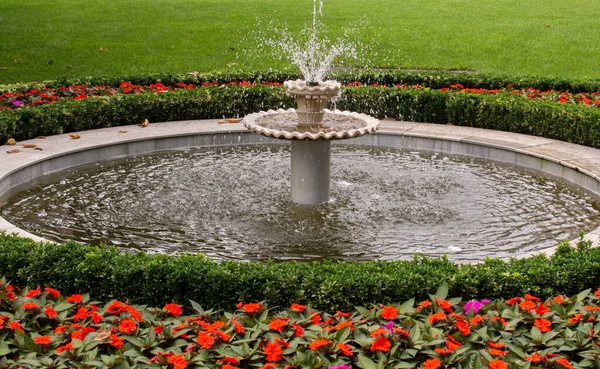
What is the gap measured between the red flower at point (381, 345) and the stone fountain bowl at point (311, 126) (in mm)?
4033

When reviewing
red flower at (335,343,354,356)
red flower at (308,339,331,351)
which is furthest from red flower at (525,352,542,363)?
red flower at (308,339,331,351)

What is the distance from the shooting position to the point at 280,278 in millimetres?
5637

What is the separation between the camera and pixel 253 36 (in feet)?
66.6

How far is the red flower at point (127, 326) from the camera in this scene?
495 centimetres

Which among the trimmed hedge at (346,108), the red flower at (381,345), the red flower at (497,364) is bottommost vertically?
the red flower at (381,345)

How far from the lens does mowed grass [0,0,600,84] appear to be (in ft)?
57.5

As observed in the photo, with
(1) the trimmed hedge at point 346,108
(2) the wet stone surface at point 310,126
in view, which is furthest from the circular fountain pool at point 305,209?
(1) the trimmed hedge at point 346,108

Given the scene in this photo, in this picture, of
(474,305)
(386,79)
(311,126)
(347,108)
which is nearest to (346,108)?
(347,108)

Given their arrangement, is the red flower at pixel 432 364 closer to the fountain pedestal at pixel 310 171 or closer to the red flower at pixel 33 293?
the red flower at pixel 33 293

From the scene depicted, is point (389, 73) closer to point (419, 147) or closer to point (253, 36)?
point (419, 147)

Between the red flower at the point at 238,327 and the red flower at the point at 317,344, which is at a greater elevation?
the red flower at the point at 317,344

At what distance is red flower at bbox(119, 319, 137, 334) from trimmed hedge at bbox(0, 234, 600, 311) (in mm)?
725

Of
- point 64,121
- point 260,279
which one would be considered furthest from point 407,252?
point 64,121

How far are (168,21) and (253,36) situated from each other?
307 cm
